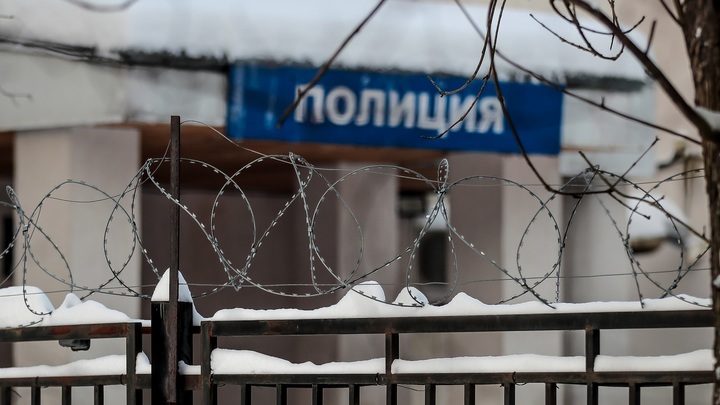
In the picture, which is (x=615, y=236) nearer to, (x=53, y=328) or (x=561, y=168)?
(x=561, y=168)

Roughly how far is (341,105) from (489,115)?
1.16m

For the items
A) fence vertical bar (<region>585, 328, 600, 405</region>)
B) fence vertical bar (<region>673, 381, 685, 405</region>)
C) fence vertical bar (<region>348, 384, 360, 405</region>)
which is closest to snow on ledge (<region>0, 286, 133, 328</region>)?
fence vertical bar (<region>348, 384, 360, 405</region>)

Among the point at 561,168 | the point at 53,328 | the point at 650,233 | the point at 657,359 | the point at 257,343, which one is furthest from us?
the point at 650,233

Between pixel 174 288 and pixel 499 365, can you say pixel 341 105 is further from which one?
pixel 499 365

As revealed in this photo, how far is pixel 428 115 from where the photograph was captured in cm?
893

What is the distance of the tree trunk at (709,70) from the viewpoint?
2.71 metres

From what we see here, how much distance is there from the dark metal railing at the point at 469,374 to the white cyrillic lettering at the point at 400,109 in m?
4.77

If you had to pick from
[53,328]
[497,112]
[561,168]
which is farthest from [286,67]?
[53,328]

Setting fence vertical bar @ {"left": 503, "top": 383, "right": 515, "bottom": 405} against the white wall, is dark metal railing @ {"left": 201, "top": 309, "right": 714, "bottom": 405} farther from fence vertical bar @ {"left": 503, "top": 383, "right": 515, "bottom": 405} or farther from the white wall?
the white wall

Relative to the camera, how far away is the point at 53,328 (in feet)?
14.5

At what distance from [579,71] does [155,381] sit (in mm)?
5933

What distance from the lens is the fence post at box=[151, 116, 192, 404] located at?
4.11 metres

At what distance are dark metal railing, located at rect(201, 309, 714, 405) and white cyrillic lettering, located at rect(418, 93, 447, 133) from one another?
4.91m

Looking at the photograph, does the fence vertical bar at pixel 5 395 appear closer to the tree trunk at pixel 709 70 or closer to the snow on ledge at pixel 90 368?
the snow on ledge at pixel 90 368
